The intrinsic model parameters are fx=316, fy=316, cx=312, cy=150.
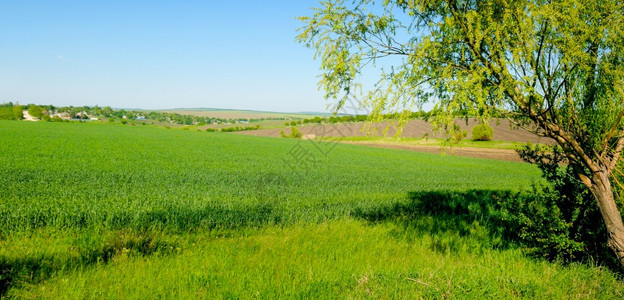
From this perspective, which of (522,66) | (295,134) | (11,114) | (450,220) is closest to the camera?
(522,66)

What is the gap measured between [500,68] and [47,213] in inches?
361

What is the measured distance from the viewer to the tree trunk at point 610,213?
5.06 meters

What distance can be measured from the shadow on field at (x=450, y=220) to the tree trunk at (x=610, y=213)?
161 centimetres

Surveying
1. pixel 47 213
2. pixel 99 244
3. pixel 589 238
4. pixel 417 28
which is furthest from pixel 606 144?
pixel 47 213

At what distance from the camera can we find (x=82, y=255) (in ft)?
16.8

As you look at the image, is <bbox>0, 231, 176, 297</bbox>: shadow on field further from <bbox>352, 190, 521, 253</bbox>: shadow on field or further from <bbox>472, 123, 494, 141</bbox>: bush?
<bbox>472, 123, 494, 141</bbox>: bush

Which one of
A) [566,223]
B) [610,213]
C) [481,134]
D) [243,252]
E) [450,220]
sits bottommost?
[450,220]

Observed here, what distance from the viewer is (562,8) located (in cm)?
448

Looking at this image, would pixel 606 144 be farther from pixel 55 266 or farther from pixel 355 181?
pixel 355 181

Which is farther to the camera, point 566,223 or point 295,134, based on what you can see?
point 295,134

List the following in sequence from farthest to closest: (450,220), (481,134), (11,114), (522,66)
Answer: (11,114), (481,134), (450,220), (522,66)

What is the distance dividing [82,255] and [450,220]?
852 cm

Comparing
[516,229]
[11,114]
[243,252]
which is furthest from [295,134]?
[11,114]

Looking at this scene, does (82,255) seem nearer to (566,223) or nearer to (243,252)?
(243,252)
